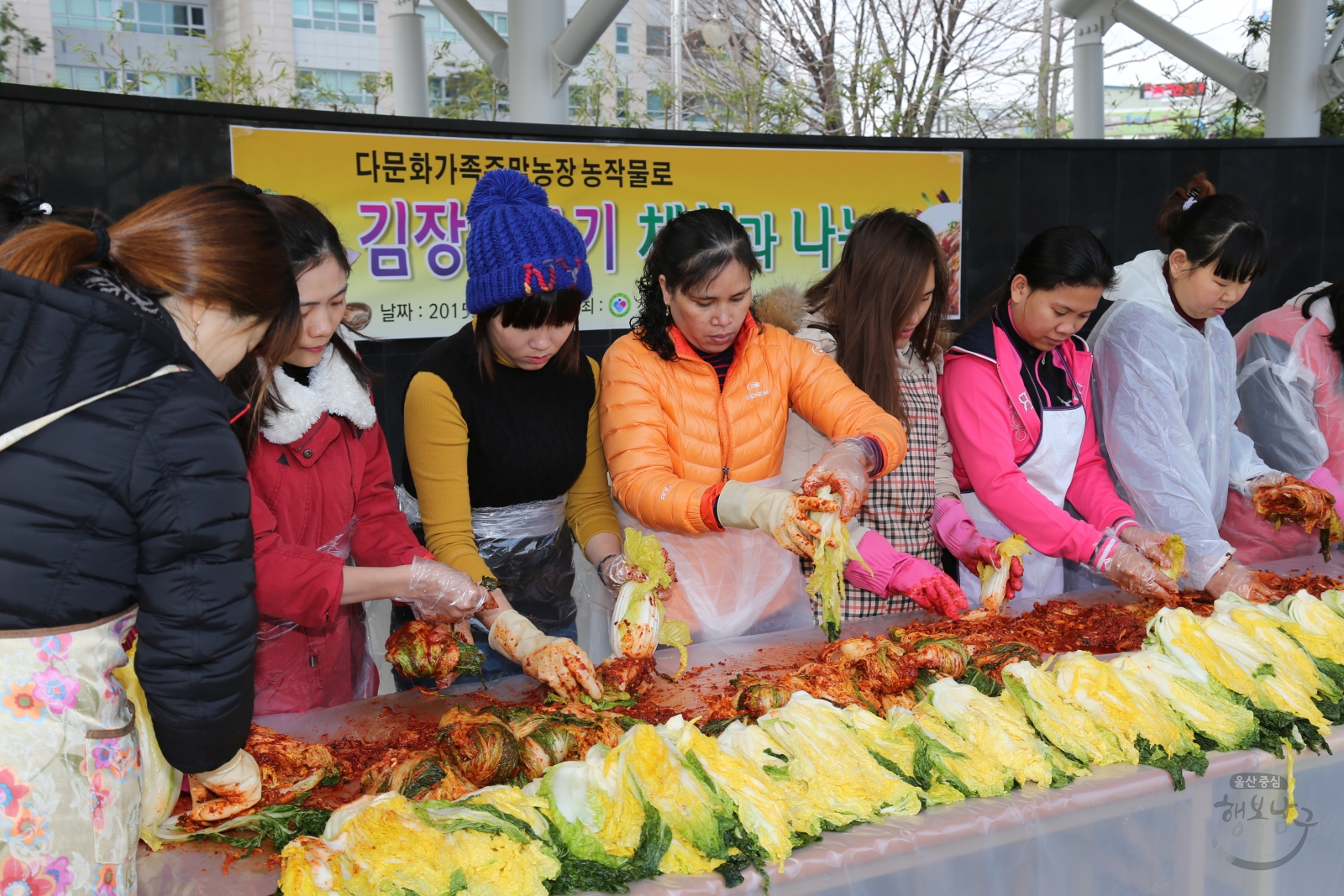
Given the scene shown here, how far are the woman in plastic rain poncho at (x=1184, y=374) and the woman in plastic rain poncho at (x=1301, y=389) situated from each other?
1.34ft

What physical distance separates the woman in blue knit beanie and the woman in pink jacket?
3.59ft

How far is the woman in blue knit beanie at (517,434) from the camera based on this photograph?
88.8 inches

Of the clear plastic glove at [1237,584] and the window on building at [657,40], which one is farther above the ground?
the window on building at [657,40]

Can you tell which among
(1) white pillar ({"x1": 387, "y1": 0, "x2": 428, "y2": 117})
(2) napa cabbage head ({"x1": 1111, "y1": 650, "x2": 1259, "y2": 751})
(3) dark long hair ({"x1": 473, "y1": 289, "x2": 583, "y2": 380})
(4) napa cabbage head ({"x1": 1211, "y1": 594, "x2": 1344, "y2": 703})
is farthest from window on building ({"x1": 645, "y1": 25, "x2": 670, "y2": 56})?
(2) napa cabbage head ({"x1": 1111, "y1": 650, "x2": 1259, "y2": 751})

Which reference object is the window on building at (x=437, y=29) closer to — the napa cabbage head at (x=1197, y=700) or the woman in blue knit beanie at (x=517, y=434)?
the woman in blue knit beanie at (x=517, y=434)

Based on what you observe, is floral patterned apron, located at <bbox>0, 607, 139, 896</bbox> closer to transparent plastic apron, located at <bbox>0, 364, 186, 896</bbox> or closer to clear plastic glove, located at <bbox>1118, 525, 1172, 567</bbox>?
transparent plastic apron, located at <bbox>0, 364, 186, 896</bbox>

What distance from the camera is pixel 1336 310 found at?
336 cm

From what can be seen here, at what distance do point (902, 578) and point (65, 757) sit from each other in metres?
1.99

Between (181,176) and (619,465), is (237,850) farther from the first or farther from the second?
(181,176)

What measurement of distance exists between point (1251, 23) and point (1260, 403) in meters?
9.37

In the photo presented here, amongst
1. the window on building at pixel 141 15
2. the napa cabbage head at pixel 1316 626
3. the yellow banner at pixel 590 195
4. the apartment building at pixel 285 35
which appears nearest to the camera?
the napa cabbage head at pixel 1316 626

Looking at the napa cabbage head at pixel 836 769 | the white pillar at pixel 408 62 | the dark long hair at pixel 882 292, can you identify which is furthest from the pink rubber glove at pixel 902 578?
the white pillar at pixel 408 62

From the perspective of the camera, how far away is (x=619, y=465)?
2.48m

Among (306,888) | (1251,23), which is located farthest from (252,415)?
(1251,23)
